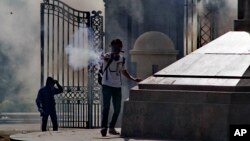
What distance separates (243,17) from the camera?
43.8 ft

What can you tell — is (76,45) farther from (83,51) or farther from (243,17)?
(243,17)

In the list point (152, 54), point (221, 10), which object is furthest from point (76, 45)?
point (221, 10)

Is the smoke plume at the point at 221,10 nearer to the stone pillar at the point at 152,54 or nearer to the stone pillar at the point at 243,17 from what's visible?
the stone pillar at the point at 152,54

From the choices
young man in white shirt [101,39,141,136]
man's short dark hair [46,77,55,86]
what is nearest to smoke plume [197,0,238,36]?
man's short dark hair [46,77,55,86]

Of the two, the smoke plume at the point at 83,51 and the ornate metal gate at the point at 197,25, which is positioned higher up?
the ornate metal gate at the point at 197,25

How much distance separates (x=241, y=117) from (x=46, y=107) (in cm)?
687

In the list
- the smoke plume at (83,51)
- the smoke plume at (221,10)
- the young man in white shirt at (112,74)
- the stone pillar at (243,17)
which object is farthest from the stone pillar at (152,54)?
the young man in white shirt at (112,74)

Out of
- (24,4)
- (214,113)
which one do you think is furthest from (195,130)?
(24,4)

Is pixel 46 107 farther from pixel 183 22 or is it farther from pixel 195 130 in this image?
pixel 195 130

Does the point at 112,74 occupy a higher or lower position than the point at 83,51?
lower

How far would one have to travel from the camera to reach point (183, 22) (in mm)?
21266

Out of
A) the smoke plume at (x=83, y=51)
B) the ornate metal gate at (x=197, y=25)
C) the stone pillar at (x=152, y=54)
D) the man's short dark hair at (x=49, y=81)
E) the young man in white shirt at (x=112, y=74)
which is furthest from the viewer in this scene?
the ornate metal gate at (x=197, y=25)

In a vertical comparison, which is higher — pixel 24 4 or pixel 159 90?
pixel 24 4

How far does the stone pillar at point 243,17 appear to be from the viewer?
520 inches
